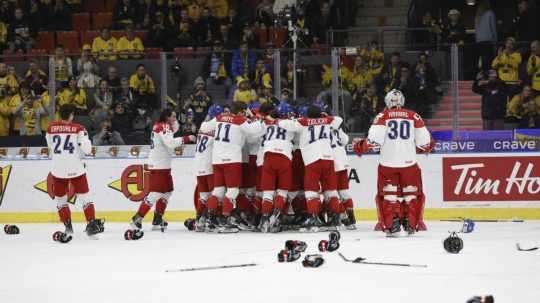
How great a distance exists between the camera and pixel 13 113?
19000 mm

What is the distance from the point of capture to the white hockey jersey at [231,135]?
1589 centimetres

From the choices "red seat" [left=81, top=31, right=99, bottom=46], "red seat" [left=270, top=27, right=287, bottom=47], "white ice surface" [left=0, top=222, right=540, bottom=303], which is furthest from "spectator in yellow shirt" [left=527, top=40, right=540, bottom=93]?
"red seat" [left=81, top=31, right=99, bottom=46]

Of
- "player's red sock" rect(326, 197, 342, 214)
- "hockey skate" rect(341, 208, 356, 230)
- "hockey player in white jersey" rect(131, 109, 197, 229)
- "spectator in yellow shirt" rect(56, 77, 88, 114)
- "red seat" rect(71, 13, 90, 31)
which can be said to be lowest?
"hockey skate" rect(341, 208, 356, 230)

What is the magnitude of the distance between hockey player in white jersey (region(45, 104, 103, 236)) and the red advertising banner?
18.2ft

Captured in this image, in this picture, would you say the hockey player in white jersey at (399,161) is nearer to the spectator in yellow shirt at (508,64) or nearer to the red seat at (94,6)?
the spectator in yellow shirt at (508,64)

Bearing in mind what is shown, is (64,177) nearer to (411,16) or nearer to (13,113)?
(13,113)

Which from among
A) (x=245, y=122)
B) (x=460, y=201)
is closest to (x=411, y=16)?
(x=460, y=201)

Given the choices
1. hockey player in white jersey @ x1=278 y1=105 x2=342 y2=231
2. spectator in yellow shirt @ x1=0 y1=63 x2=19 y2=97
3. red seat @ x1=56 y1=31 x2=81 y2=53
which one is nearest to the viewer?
hockey player in white jersey @ x1=278 y1=105 x2=342 y2=231

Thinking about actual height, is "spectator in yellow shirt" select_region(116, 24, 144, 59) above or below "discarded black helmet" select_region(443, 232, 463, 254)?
above

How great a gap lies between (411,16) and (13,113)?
7951mm

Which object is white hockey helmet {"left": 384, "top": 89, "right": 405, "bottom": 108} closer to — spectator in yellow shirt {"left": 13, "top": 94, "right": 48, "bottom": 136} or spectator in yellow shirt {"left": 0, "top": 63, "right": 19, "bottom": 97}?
spectator in yellow shirt {"left": 13, "top": 94, "right": 48, "bottom": 136}

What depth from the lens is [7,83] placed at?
62.6 ft

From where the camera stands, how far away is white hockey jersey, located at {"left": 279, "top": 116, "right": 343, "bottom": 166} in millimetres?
15633

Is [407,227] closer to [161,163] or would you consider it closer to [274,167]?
[274,167]
